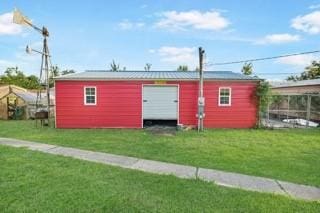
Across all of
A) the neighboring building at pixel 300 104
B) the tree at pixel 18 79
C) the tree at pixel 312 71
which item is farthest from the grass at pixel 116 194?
the tree at pixel 18 79

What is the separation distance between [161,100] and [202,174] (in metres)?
9.62

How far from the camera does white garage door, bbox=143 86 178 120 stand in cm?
1565

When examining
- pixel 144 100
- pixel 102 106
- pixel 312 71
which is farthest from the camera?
pixel 312 71

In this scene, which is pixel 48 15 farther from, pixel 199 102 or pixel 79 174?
pixel 79 174

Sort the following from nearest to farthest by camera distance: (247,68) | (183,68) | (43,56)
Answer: (43,56)
(247,68)
(183,68)

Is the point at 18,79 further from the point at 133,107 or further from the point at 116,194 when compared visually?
the point at 116,194

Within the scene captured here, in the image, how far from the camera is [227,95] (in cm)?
1551

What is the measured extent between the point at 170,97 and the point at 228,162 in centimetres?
856

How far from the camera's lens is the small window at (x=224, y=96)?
15.5 meters

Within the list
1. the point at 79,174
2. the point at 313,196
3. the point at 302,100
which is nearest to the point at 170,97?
the point at 302,100

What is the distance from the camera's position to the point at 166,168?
6703 millimetres

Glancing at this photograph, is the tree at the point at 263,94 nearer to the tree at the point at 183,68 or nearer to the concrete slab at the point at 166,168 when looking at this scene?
the concrete slab at the point at 166,168

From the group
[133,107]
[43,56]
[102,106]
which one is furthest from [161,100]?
[43,56]

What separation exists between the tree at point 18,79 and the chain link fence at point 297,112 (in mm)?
33226
